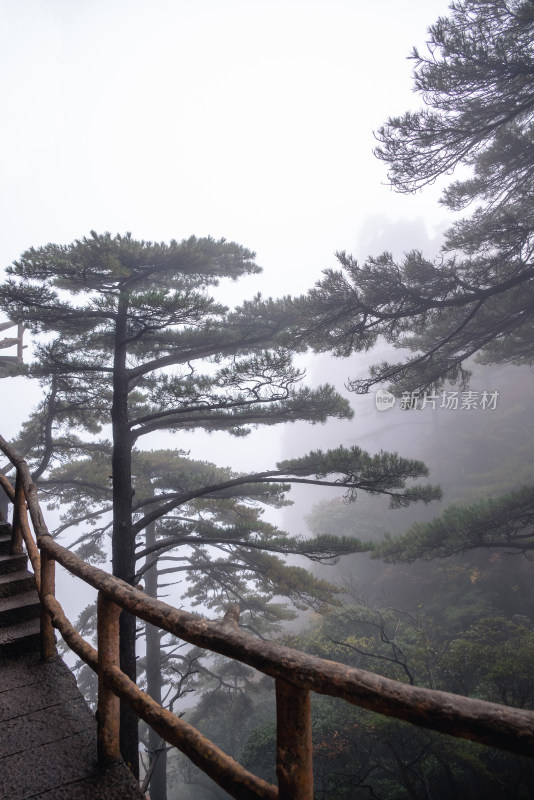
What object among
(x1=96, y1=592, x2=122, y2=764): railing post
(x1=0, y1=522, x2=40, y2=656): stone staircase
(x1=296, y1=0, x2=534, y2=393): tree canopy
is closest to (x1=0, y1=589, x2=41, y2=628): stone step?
(x1=0, y1=522, x2=40, y2=656): stone staircase

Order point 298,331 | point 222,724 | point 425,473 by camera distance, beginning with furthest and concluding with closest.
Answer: point 222,724 < point 298,331 < point 425,473

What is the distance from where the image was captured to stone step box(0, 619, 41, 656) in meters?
2.99

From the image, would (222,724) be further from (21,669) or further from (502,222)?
(502,222)

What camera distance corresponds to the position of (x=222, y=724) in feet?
55.7

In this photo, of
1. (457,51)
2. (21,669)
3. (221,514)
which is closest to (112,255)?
(21,669)

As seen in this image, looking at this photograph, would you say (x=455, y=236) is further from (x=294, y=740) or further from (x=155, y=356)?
(x=294, y=740)

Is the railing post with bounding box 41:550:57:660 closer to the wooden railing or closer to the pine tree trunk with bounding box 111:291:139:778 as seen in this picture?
the wooden railing

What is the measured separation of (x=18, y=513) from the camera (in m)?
3.82

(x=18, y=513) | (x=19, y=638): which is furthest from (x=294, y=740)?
(x=18, y=513)

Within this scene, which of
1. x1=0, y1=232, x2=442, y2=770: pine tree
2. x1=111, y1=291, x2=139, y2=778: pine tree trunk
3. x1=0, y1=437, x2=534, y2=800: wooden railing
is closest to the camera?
x1=0, y1=437, x2=534, y2=800: wooden railing

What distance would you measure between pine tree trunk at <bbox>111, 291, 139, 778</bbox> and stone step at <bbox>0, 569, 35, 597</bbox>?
3588 millimetres

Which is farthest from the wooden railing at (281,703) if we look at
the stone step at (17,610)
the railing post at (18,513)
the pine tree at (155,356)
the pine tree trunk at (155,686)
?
the pine tree trunk at (155,686)

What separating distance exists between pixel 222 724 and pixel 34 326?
61.9 feet

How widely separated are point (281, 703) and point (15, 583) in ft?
11.8
